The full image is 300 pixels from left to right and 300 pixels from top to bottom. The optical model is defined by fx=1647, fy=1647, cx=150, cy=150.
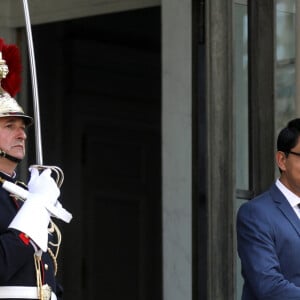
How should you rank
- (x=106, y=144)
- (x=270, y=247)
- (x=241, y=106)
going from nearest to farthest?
(x=270, y=247), (x=241, y=106), (x=106, y=144)

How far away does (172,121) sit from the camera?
8.09 metres

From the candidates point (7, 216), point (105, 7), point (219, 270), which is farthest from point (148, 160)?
point (7, 216)

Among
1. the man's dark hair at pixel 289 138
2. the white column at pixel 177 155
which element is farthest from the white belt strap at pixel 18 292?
the white column at pixel 177 155

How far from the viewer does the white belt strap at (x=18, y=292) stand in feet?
19.4

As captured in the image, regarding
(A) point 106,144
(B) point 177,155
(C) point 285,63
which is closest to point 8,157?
(B) point 177,155

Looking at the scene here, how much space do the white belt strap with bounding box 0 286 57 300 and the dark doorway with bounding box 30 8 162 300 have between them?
3.96 meters

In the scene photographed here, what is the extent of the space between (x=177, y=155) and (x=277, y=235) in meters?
1.67

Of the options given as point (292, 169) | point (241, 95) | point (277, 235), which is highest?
point (241, 95)

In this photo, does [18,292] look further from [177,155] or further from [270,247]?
[177,155]

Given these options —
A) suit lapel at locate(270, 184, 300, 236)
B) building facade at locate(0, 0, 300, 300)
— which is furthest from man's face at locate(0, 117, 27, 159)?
building facade at locate(0, 0, 300, 300)

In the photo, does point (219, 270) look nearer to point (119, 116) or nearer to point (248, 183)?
point (248, 183)

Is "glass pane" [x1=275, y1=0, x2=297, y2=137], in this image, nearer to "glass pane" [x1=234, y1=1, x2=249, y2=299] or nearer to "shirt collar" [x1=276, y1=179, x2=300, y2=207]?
"glass pane" [x1=234, y1=1, x2=249, y2=299]

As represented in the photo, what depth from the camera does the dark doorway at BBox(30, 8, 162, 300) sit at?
33.0ft

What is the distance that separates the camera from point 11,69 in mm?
6406
